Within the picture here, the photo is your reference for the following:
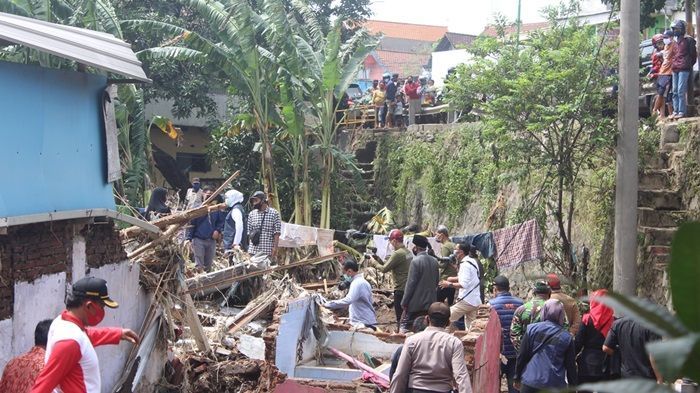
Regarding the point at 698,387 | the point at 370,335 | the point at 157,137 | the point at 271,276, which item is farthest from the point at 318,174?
the point at 698,387

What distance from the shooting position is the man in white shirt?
442 inches

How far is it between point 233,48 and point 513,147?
6.67 m

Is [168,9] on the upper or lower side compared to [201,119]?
upper

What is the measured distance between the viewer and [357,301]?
35.1 ft

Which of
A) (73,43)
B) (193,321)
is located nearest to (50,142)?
(73,43)

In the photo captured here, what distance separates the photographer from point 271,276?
14.5m

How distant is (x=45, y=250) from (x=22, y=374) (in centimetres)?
239

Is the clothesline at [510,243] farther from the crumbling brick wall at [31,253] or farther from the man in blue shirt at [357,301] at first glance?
the crumbling brick wall at [31,253]

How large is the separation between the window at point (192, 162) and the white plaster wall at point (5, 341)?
812 inches

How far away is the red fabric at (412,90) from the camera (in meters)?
22.6

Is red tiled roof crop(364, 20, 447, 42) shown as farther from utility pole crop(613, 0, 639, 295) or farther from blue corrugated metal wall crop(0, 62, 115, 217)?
blue corrugated metal wall crop(0, 62, 115, 217)

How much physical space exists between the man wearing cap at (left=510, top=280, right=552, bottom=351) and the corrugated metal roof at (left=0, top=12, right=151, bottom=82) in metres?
4.18

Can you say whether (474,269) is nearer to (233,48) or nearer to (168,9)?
(233,48)

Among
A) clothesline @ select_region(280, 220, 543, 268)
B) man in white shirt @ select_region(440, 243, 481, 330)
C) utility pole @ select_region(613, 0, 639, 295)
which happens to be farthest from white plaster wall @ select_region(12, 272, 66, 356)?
clothesline @ select_region(280, 220, 543, 268)
